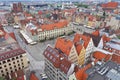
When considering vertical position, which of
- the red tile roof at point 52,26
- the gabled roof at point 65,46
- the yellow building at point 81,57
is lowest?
the yellow building at point 81,57

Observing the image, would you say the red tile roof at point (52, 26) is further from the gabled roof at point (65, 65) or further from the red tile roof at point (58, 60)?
the gabled roof at point (65, 65)

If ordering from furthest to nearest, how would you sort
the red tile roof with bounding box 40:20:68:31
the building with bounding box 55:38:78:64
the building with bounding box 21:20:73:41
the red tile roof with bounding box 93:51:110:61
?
the red tile roof with bounding box 40:20:68:31 < the building with bounding box 21:20:73:41 < the red tile roof with bounding box 93:51:110:61 < the building with bounding box 55:38:78:64

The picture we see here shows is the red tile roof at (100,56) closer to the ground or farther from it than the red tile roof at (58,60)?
closer to the ground

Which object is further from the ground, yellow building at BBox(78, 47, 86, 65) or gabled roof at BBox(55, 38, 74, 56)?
gabled roof at BBox(55, 38, 74, 56)

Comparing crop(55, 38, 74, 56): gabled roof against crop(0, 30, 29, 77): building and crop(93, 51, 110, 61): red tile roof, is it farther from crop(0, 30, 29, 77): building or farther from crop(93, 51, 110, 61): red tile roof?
crop(0, 30, 29, 77): building

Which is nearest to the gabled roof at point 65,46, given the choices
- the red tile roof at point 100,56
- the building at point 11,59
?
the red tile roof at point 100,56

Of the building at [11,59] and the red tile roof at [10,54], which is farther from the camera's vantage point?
the building at [11,59]

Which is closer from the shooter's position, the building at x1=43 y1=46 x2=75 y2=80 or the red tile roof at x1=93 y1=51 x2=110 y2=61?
the building at x1=43 y1=46 x2=75 y2=80

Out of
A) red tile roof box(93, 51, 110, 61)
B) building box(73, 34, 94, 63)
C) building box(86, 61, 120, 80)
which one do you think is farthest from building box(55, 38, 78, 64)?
building box(86, 61, 120, 80)

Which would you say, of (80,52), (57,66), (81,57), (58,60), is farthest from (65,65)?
(81,57)

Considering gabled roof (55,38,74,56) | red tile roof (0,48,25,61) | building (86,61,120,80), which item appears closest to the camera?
building (86,61,120,80)
